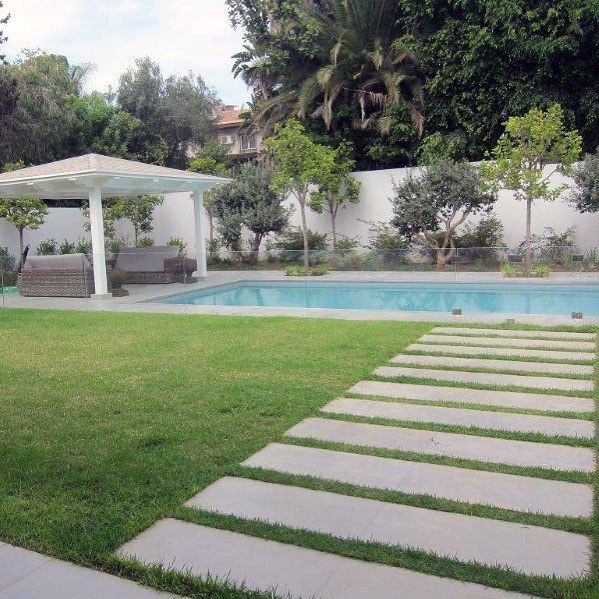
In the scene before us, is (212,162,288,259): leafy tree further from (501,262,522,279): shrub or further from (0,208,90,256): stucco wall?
(501,262,522,279): shrub

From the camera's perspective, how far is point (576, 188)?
17.1 meters

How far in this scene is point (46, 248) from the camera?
835 inches

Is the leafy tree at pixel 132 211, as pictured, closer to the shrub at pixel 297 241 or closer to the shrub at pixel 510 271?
the shrub at pixel 297 241

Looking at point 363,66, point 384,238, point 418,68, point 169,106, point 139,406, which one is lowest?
point 139,406

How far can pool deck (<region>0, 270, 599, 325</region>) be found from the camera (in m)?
9.95

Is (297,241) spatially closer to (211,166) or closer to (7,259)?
(211,166)

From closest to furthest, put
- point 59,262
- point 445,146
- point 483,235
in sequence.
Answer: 1. point 59,262
2. point 483,235
3. point 445,146

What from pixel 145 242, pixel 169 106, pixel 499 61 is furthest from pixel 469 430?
pixel 169 106

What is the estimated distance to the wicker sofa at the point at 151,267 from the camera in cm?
1716

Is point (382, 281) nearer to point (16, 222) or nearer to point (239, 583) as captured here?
point (16, 222)

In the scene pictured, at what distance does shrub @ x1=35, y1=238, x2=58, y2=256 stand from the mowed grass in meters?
11.8

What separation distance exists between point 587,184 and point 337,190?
728cm

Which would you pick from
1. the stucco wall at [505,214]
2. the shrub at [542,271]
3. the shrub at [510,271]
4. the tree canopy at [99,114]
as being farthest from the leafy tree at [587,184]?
the tree canopy at [99,114]

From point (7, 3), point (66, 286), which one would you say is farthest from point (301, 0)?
point (66, 286)
